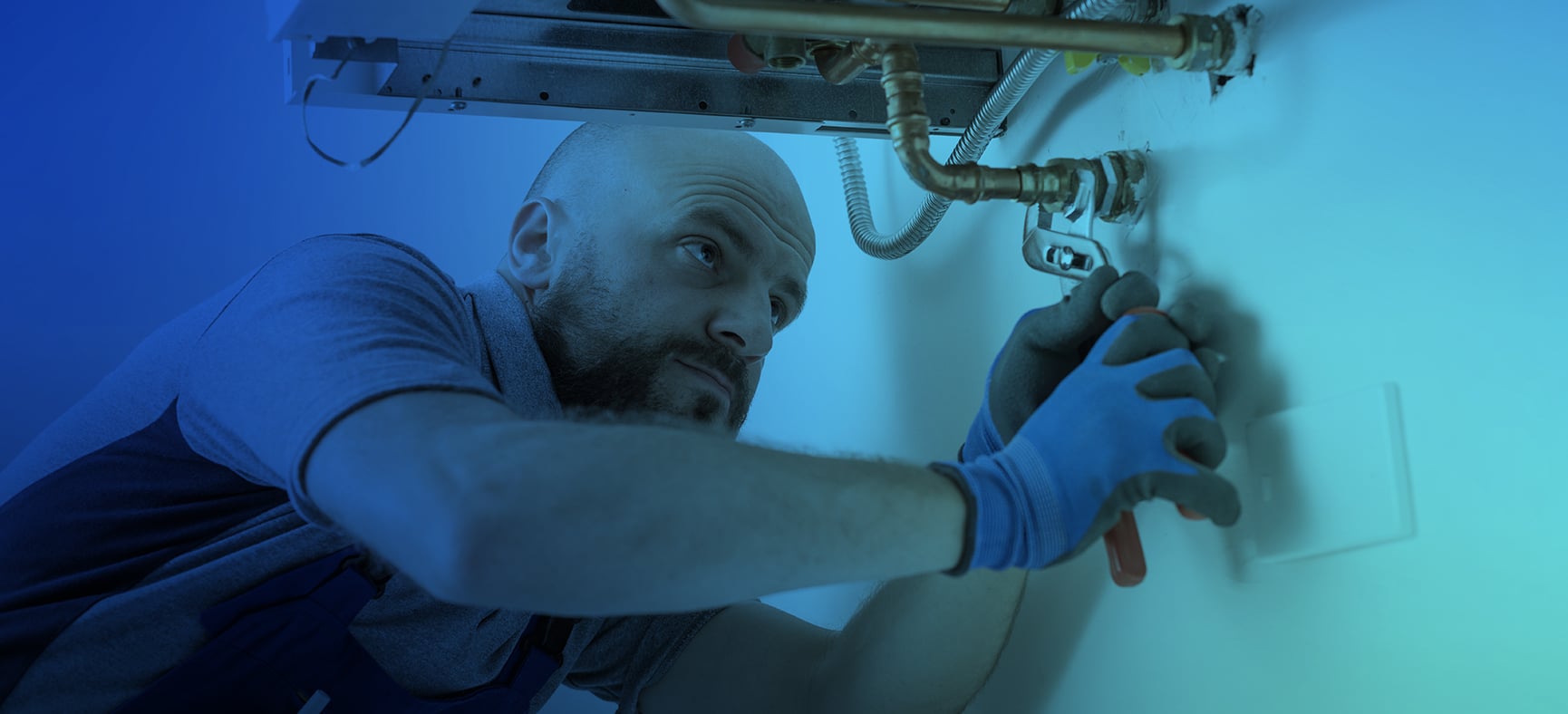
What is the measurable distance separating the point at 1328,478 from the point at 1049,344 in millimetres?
200

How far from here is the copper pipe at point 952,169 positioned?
0.79 metres

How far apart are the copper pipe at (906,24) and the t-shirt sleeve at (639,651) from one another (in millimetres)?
782

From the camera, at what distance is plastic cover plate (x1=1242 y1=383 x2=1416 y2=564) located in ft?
2.04

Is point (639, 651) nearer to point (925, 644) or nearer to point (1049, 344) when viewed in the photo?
point (925, 644)

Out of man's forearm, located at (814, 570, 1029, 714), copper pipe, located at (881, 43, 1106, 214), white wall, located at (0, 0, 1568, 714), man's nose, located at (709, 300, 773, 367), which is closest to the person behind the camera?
white wall, located at (0, 0, 1568, 714)

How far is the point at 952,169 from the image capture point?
0.81 meters

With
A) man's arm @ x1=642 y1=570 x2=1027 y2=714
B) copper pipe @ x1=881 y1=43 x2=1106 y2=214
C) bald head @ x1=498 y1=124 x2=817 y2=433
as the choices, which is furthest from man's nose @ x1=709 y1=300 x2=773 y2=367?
copper pipe @ x1=881 y1=43 x2=1106 y2=214

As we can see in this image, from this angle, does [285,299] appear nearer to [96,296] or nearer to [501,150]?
[96,296]

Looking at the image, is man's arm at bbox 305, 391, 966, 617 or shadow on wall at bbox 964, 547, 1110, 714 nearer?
man's arm at bbox 305, 391, 966, 617

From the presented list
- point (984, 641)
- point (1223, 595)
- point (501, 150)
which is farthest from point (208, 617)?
point (501, 150)

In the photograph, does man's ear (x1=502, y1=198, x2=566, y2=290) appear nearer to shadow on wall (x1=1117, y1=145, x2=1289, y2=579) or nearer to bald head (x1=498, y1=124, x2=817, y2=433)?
bald head (x1=498, y1=124, x2=817, y2=433)

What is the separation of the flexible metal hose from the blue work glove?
136 mm

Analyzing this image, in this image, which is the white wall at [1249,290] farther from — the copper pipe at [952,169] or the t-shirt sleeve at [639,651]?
the t-shirt sleeve at [639,651]

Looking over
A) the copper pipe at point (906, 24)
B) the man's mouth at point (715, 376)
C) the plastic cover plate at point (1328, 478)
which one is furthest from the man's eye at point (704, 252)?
the plastic cover plate at point (1328, 478)
